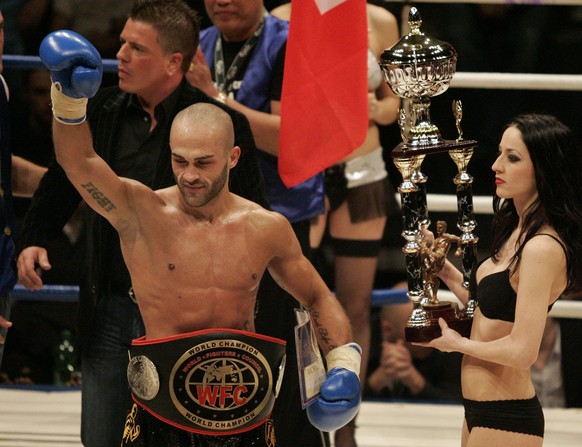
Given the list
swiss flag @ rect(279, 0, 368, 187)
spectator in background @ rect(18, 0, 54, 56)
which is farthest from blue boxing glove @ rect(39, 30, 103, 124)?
spectator in background @ rect(18, 0, 54, 56)

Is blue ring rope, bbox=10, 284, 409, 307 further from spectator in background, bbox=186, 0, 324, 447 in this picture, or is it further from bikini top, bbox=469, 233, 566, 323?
bikini top, bbox=469, 233, 566, 323

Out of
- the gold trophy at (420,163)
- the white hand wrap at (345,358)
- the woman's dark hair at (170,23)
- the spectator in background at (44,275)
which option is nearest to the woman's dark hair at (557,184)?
the gold trophy at (420,163)

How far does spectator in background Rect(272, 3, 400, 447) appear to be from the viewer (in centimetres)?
438

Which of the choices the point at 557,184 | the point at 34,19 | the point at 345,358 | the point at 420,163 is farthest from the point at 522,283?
the point at 34,19

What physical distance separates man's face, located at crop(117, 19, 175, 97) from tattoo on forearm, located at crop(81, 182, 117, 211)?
71 centimetres

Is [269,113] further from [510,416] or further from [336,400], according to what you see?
[510,416]

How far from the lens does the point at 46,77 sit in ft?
15.8

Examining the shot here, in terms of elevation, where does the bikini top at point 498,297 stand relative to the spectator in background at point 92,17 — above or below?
below

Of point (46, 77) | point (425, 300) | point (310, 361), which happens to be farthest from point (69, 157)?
point (46, 77)

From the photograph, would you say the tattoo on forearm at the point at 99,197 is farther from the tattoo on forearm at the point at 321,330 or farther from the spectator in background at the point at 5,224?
the spectator in background at the point at 5,224

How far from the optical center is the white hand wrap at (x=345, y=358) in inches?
119

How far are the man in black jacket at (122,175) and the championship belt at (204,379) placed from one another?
63 centimetres

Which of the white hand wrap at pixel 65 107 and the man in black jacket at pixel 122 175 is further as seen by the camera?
the man in black jacket at pixel 122 175

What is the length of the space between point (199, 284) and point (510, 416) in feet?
2.72
